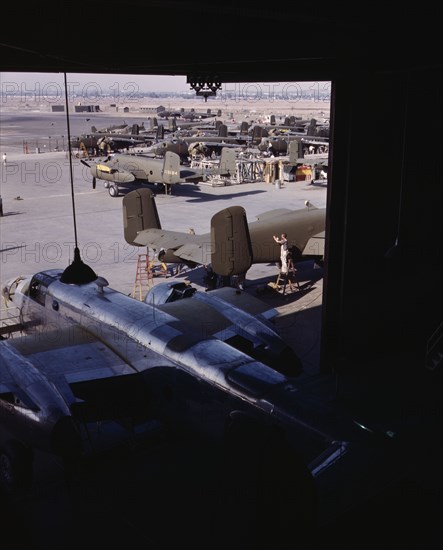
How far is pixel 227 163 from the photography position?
4244cm

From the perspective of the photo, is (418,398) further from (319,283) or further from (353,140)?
(319,283)

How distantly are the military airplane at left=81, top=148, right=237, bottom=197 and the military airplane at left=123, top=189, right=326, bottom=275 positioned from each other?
55.0 feet

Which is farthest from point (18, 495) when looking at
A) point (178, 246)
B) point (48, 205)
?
point (48, 205)

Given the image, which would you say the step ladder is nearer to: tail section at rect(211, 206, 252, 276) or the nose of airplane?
tail section at rect(211, 206, 252, 276)

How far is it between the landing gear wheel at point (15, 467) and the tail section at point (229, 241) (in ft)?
31.6

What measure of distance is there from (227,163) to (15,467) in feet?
114

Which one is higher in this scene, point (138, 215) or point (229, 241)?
point (138, 215)

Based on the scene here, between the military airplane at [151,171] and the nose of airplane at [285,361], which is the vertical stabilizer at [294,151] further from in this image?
the nose of airplane at [285,361]

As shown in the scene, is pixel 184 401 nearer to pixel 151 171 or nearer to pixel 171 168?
pixel 171 168

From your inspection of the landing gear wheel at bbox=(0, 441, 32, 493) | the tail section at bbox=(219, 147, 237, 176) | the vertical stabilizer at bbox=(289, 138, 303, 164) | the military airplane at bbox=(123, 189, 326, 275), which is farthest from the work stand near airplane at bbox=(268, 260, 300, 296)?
the vertical stabilizer at bbox=(289, 138, 303, 164)

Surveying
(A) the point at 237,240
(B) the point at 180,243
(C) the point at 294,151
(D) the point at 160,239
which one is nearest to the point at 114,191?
(C) the point at 294,151

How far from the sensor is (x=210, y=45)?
33.7 ft

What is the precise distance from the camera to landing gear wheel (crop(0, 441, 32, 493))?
10.0m

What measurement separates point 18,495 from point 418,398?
897 cm
